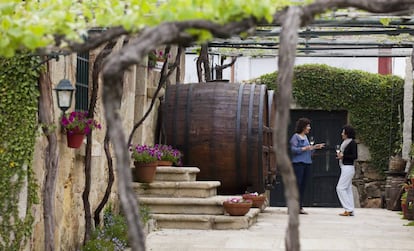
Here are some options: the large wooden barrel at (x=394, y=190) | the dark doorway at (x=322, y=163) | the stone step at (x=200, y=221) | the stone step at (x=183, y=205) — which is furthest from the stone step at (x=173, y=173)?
the dark doorway at (x=322, y=163)

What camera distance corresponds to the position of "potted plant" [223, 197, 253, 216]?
33.0 feet

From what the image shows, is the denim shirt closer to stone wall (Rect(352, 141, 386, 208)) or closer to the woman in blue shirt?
the woman in blue shirt

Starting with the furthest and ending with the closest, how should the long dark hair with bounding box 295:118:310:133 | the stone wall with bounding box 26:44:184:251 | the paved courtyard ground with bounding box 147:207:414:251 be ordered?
1. the long dark hair with bounding box 295:118:310:133
2. the paved courtyard ground with bounding box 147:207:414:251
3. the stone wall with bounding box 26:44:184:251

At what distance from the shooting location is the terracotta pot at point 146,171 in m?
10.5

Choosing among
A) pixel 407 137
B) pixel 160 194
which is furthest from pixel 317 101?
pixel 160 194

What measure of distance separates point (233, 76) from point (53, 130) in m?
15.5

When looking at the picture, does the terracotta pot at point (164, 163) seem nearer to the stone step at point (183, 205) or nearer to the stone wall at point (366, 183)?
the stone step at point (183, 205)

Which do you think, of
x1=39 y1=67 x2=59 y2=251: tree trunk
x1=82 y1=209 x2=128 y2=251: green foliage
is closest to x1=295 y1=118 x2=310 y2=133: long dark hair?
x1=82 y1=209 x2=128 y2=251: green foliage

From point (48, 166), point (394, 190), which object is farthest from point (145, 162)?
point (394, 190)

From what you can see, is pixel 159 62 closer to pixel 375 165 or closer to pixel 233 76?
pixel 375 165

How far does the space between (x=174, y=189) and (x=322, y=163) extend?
7.41 metres

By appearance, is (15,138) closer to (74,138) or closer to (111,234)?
(74,138)

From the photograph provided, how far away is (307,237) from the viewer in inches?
366

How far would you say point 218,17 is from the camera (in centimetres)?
354
